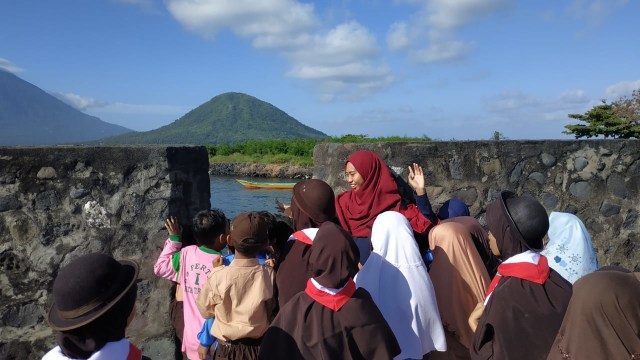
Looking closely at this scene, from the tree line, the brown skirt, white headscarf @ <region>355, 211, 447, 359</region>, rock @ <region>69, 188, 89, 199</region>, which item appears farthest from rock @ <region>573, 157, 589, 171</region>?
the tree line

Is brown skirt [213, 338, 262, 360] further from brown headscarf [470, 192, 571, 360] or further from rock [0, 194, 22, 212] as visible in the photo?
rock [0, 194, 22, 212]

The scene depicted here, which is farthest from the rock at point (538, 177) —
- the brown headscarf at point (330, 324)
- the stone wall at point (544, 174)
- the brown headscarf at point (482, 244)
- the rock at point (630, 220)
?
the brown headscarf at point (330, 324)

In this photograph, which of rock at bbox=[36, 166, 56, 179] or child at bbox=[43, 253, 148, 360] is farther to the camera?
rock at bbox=[36, 166, 56, 179]

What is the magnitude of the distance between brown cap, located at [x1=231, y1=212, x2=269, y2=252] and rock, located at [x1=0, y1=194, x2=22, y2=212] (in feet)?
5.47

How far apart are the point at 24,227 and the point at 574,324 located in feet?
10.5

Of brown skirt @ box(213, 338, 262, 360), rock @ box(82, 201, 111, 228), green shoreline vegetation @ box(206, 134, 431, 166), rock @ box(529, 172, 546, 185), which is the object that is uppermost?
rock @ box(529, 172, 546, 185)

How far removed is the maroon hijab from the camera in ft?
10.1

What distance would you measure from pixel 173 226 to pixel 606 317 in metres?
2.52

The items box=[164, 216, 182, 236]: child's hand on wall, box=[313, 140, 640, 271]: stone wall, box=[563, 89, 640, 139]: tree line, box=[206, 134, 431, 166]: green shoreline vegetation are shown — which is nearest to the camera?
box=[164, 216, 182, 236]: child's hand on wall

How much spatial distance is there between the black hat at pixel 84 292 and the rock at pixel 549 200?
11.7 ft

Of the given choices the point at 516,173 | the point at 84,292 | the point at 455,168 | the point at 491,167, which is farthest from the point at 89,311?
the point at 516,173

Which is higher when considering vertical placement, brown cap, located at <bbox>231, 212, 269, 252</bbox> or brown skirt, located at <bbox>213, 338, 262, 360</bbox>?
brown cap, located at <bbox>231, 212, 269, 252</bbox>

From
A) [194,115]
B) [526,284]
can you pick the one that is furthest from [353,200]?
[194,115]

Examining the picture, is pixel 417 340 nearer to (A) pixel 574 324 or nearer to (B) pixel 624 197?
(A) pixel 574 324
